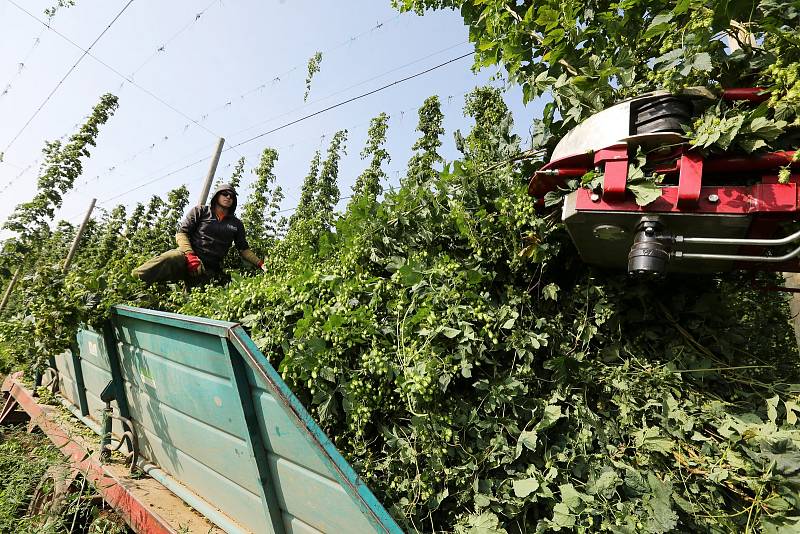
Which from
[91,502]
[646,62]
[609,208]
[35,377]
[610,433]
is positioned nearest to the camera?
[609,208]

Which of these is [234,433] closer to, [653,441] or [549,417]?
[549,417]

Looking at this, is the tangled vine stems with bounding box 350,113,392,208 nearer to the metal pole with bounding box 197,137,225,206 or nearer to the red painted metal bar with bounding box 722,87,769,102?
the metal pole with bounding box 197,137,225,206

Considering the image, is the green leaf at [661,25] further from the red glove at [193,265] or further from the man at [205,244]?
the red glove at [193,265]

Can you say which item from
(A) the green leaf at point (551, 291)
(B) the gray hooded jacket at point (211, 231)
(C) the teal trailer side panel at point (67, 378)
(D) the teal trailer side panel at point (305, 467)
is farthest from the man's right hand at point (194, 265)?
(A) the green leaf at point (551, 291)

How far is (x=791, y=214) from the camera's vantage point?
4.75 ft

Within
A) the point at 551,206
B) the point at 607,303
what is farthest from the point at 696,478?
the point at 551,206

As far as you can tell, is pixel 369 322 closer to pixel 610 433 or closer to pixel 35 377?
pixel 610 433

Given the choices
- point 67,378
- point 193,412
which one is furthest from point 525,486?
point 67,378

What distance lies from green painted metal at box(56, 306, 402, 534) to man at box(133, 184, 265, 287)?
4.41 ft

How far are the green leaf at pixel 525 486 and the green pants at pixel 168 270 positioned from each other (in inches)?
130

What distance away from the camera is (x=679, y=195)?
1.49 m

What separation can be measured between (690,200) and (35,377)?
6245 millimetres

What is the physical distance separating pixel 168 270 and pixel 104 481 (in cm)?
189

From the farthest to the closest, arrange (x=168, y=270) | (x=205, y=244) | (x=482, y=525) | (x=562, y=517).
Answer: (x=205, y=244), (x=168, y=270), (x=482, y=525), (x=562, y=517)
